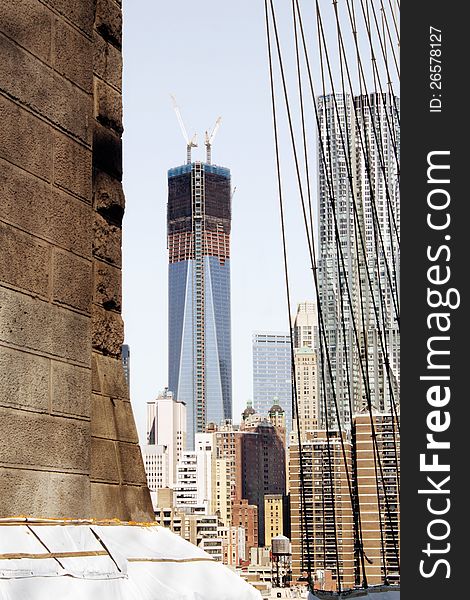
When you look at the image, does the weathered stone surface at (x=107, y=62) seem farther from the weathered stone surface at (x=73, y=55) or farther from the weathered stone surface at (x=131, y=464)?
the weathered stone surface at (x=131, y=464)

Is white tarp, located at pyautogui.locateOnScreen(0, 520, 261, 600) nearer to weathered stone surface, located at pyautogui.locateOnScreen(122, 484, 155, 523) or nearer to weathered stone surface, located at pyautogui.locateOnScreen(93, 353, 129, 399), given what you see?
weathered stone surface, located at pyautogui.locateOnScreen(122, 484, 155, 523)

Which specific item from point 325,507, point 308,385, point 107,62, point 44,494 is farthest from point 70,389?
point 308,385

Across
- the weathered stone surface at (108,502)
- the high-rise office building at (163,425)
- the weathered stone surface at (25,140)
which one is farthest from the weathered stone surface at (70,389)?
the high-rise office building at (163,425)

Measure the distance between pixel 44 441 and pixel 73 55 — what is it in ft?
3.71

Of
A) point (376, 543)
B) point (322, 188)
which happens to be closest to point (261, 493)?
point (322, 188)

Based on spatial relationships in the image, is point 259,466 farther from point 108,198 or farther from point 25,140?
point 25,140

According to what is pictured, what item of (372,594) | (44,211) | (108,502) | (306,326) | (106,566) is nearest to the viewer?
(106,566)

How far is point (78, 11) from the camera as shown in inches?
136

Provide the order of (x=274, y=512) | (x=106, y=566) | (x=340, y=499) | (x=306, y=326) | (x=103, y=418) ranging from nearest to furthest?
(x=106, y=566), (x=103, y=418), (x=340, y=499), (x=274, y=512), (x=306, y=326)

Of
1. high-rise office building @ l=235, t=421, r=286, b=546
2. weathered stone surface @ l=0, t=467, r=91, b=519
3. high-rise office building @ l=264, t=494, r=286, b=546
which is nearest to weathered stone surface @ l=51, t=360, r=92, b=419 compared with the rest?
weathered stone surface @ l=0, t=467, r=91, b=519

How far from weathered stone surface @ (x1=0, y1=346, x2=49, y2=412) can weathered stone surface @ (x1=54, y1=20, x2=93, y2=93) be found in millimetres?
850

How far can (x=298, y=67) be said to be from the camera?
8891 millimetres

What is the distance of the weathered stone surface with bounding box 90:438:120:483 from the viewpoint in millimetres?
3494

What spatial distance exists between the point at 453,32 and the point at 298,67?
476 centimetres
